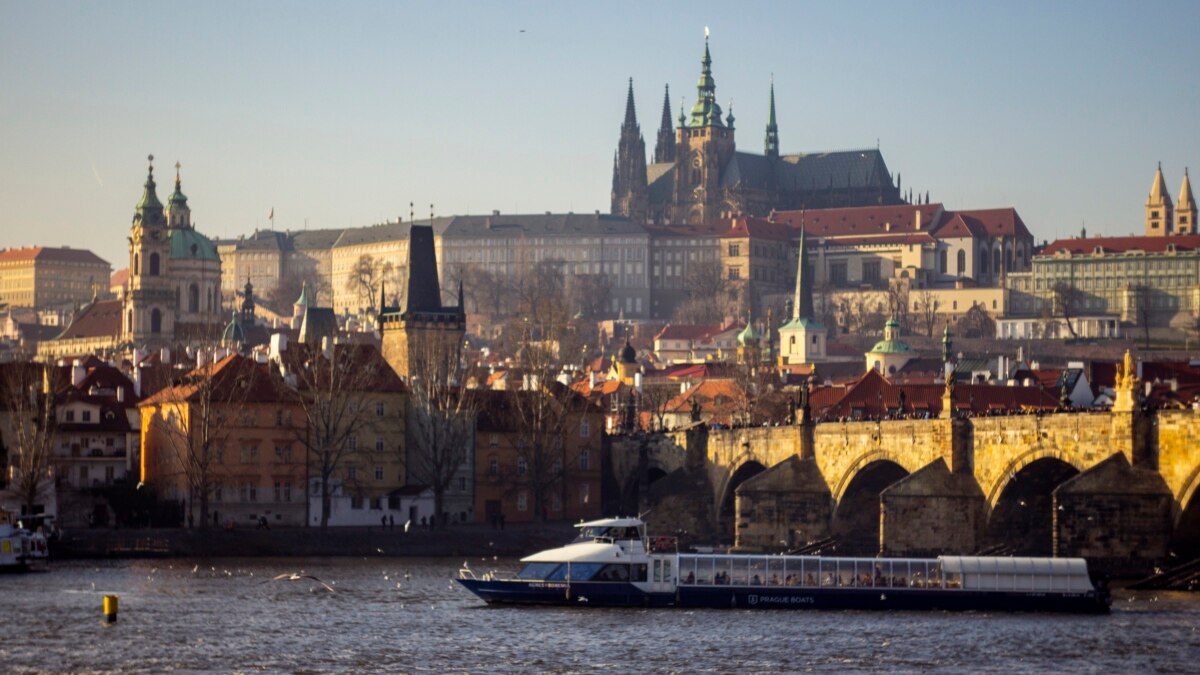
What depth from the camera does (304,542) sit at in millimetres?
101312

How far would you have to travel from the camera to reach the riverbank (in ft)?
320

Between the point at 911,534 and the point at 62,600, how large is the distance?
28.8 metres

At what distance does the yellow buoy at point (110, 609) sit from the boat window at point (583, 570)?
13.4 m

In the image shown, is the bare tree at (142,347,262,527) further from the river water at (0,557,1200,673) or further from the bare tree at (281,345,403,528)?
the river water at (0,557,1200,673)

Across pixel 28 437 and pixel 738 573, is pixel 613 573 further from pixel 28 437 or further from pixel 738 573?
pixel 28 437

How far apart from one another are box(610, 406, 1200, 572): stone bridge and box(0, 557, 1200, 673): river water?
10.9ft

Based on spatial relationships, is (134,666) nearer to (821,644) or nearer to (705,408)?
(821,644)

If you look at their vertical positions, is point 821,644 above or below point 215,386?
below

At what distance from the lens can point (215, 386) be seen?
107688mm

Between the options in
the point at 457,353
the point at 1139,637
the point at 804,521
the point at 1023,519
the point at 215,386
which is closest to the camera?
the point at 1139,637

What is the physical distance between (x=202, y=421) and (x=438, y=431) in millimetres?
10858

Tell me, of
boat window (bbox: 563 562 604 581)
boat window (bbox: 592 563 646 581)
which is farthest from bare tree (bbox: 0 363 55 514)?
boat window (bbox: 592 563 646 581)

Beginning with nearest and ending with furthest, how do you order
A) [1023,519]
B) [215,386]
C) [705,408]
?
[1023,519]
[215,386]
[705,408]

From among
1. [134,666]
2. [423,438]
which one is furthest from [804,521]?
[134,666]
